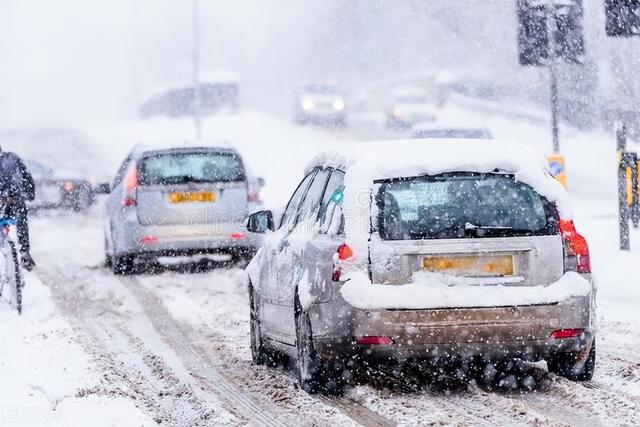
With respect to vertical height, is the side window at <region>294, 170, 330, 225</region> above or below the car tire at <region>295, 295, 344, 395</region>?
above

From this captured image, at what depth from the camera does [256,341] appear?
930 centimetres

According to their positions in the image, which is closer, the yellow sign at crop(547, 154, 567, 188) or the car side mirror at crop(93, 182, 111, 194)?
the car side mirror at crop(93, 182, 111, 194)

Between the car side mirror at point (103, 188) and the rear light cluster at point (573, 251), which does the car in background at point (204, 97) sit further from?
the rear light cluster at point (573, 251)

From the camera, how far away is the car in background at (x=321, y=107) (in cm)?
4609

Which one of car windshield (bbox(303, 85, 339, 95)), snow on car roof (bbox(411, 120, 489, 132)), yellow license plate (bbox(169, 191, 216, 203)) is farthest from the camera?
car windshield (bbox(303, 85, 339, 95))

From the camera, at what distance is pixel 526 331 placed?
741cm

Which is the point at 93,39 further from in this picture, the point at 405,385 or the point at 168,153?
the point at 405,385

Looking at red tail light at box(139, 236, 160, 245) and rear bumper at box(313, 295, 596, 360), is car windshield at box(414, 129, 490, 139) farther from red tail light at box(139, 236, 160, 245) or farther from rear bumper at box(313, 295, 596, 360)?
rear bumper at box(313, 295, 596, 360)

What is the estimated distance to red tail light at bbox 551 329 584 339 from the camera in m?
7.47

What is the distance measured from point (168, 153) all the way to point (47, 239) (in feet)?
21.7

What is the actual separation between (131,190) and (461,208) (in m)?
8.69

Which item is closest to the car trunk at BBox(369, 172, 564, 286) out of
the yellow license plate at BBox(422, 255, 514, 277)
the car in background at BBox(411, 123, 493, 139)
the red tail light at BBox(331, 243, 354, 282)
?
the yellow license plate at BBox(422, 255, 514, 277)

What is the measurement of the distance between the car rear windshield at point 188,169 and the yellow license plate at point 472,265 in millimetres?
8456

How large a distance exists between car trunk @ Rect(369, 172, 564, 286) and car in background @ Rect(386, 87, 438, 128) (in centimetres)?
3812
